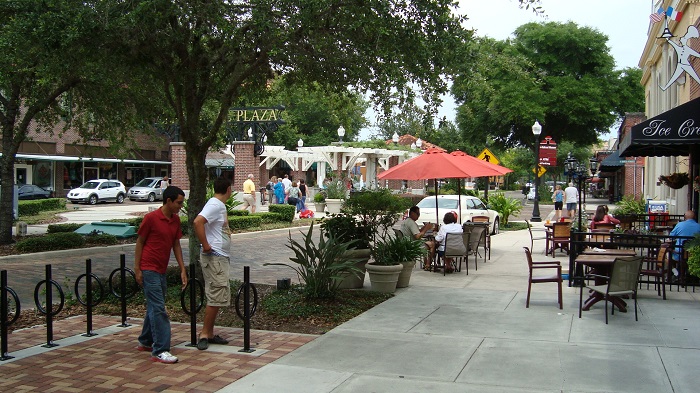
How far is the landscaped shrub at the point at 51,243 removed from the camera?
566 inches

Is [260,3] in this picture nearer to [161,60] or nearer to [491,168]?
[161,60]

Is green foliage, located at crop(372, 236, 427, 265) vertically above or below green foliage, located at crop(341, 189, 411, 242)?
below

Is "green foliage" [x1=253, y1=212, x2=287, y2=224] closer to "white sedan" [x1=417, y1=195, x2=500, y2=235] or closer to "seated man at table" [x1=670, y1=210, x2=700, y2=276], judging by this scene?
"white sedan" [x1=417, y1=195, x2=500, y2=235]

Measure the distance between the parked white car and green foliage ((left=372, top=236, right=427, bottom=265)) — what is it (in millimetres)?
33907

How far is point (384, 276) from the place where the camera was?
33.9ft

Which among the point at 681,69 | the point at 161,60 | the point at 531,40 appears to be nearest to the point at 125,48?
the point at 161,60

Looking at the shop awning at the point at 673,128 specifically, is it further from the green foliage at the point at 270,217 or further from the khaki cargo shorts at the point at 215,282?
the green foliage at the point at 270,217

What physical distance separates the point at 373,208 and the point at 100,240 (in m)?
8.68

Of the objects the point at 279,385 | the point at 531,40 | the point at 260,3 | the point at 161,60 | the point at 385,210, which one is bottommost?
the point at 279,385

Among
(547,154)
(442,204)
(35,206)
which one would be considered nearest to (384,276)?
(442,204)

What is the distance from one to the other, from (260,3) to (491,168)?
7.74 meters

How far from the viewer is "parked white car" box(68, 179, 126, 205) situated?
132 ft

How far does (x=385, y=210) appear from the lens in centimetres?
1078

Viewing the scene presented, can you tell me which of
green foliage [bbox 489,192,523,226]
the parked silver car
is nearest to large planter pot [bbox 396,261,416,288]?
green foliage [bbox 489,192,523,226]
